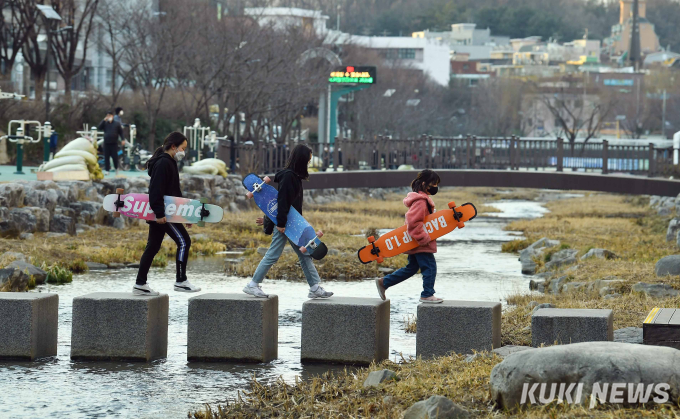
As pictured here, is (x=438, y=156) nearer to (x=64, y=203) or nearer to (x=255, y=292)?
(x=64, y=203)

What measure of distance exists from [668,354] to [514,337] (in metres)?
4.55

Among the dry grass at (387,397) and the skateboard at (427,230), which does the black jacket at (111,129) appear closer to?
the skateboard at (427,230)

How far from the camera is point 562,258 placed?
2192 centimetres

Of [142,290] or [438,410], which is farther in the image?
[142,290]

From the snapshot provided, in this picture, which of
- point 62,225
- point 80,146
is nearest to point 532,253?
point 62,225

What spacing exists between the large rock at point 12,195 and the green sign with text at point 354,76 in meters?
25.4

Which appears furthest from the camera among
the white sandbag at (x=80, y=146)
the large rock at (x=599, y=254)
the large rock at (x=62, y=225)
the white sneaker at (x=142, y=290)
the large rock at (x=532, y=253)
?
the white sandbag at (x=80, y=146)

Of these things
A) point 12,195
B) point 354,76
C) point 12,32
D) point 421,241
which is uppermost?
point 12,32

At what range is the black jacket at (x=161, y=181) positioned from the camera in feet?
34.9

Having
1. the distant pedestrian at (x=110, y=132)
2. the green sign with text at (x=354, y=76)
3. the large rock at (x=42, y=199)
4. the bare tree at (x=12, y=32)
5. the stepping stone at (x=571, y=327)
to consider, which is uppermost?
the bare tree at (x=12, y=32)

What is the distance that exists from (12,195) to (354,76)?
87.5 feet

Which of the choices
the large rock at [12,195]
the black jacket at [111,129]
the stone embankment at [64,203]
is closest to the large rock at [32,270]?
the stone embankment at [64,203]

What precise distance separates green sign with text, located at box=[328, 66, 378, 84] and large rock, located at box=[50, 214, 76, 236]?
24716 mm

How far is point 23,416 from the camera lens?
27.3 ft
